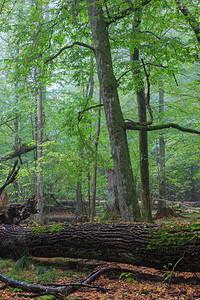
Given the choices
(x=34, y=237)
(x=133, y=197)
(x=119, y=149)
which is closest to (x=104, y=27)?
(x=119, y=149)

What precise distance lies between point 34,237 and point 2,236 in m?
0.98

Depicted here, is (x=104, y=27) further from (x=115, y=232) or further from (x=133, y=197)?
(x=115, y=232)

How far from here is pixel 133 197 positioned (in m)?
5.55

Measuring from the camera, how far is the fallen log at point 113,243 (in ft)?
11.6

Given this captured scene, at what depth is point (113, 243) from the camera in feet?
13.9

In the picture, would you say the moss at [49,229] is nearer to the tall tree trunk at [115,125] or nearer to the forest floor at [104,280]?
the forest floor at [104,280]

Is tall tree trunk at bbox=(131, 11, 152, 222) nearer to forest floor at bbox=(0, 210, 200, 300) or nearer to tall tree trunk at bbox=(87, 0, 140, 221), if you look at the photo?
tall tree trunk at bbox=(87, 0, 140, 221)

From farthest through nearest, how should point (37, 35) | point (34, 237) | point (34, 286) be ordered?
point (37, 35)
point (34, 237)
point (34, 286)

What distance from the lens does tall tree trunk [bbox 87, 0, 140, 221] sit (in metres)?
5.52

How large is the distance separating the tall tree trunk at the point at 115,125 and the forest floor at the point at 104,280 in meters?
1.41

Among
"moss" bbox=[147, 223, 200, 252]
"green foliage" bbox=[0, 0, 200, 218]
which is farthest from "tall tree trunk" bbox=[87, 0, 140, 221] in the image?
"moss" bbox=[147, 223, 200, 252]

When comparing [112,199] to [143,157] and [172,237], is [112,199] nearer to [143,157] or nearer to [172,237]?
[143,157]

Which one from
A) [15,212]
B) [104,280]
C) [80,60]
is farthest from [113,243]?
[80,60]

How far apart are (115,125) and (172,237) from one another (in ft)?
10.2
